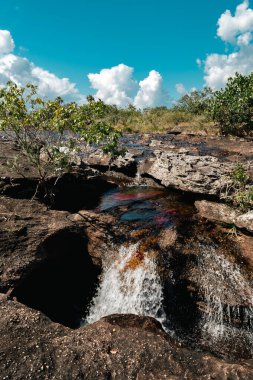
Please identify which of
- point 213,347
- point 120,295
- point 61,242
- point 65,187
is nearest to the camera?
point 213,347

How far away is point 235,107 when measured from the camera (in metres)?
44.0

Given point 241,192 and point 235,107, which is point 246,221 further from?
point 235,107

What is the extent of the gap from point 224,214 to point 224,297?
14.5 feet

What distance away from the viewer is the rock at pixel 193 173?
15312mm

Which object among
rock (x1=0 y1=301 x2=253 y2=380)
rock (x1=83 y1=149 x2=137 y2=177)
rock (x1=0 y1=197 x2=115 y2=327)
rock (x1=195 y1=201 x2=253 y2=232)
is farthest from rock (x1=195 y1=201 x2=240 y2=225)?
rock (x1=83 y1=149 x2=137 y2=177)

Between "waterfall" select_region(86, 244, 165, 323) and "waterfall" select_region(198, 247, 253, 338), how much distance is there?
1557mm

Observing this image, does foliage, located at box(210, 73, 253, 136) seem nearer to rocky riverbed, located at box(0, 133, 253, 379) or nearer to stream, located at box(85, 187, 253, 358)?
rocky riverbed, located at box(0, 133, 253, 379)

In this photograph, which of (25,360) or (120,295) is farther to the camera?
(120,295)

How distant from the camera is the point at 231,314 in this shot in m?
9.71

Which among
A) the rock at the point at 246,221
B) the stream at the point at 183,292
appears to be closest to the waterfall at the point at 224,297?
the stream at the point at 183,292

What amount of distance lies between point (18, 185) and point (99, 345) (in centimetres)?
1056

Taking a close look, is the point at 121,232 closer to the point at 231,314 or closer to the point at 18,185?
the point at 231,314

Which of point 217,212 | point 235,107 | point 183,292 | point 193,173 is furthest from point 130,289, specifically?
point 235,107

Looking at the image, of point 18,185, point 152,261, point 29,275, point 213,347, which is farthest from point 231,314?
point 18,185
